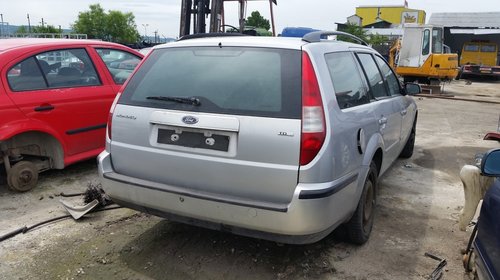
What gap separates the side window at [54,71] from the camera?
455 centimetres

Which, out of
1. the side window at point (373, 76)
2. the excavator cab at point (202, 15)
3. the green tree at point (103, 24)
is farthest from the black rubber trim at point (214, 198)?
the green tree at point (103, 24)

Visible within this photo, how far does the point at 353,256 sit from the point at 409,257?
0.45 metres

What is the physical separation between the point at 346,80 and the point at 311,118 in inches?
33.0

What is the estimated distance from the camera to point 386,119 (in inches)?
160

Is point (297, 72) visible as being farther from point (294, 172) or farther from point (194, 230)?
point (194, 230)

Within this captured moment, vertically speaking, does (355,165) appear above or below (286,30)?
below

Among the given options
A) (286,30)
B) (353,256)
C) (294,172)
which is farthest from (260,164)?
(286,30)

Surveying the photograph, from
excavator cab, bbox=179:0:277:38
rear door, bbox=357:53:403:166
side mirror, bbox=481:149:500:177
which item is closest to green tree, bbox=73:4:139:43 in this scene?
excavator cab, bbox=179:0:277:38

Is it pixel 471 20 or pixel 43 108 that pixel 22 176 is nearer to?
pixel 43 108

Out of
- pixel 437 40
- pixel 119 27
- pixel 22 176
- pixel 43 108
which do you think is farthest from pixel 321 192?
pixel 119 27

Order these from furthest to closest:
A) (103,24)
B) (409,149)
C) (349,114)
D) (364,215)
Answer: (103,24)
(409,149)
(364,215)
(349,114)

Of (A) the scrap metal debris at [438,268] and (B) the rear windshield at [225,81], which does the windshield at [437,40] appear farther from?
(B) the rear windshield at [225,81]

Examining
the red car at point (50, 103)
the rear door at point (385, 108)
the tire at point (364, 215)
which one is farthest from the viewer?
the red car at point (50, 103)

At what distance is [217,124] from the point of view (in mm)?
2801
